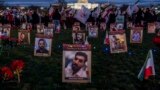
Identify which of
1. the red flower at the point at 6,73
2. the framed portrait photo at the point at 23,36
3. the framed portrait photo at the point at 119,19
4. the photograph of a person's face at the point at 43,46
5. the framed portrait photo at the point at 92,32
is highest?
the framed portrait photo at the point at 119,19

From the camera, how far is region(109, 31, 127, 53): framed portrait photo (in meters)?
18.5

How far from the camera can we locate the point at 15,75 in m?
13.3

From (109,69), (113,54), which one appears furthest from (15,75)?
(113,54)

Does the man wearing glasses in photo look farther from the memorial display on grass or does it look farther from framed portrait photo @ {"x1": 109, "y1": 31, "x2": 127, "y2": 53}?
framed portrait photo @ {"x1": 109, "y1": 31, "x2": 127, "y2": 53}

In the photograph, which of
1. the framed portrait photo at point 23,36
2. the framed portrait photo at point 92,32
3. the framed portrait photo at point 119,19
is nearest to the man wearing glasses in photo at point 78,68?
the framed portrait photo at point 23,36

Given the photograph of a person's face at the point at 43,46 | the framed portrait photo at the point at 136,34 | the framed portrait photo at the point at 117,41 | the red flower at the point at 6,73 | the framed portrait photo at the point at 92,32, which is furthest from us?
the framed portrait photo at the point at 92,32

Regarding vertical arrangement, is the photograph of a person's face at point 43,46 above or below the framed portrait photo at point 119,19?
below

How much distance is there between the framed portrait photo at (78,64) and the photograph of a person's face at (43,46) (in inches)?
206

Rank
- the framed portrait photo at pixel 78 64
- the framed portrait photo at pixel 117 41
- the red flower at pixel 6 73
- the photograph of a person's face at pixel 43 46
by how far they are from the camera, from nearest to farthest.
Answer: the framed portrait photo at pixel 78 64 → the red flower at pixel 6 73 → the photograph of a person's face at pixel 43 46 → the framed portrait photo at pixel 117 41

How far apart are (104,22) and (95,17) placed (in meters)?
1.99

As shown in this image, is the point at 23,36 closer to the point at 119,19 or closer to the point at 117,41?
the point at 117,41

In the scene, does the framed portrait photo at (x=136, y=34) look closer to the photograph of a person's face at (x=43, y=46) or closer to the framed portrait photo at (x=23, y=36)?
the framed portrait photo at (x=23, y=36)

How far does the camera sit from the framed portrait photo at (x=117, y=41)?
60.8ft

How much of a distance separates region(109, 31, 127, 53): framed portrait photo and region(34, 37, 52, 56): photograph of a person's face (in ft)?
8.23
